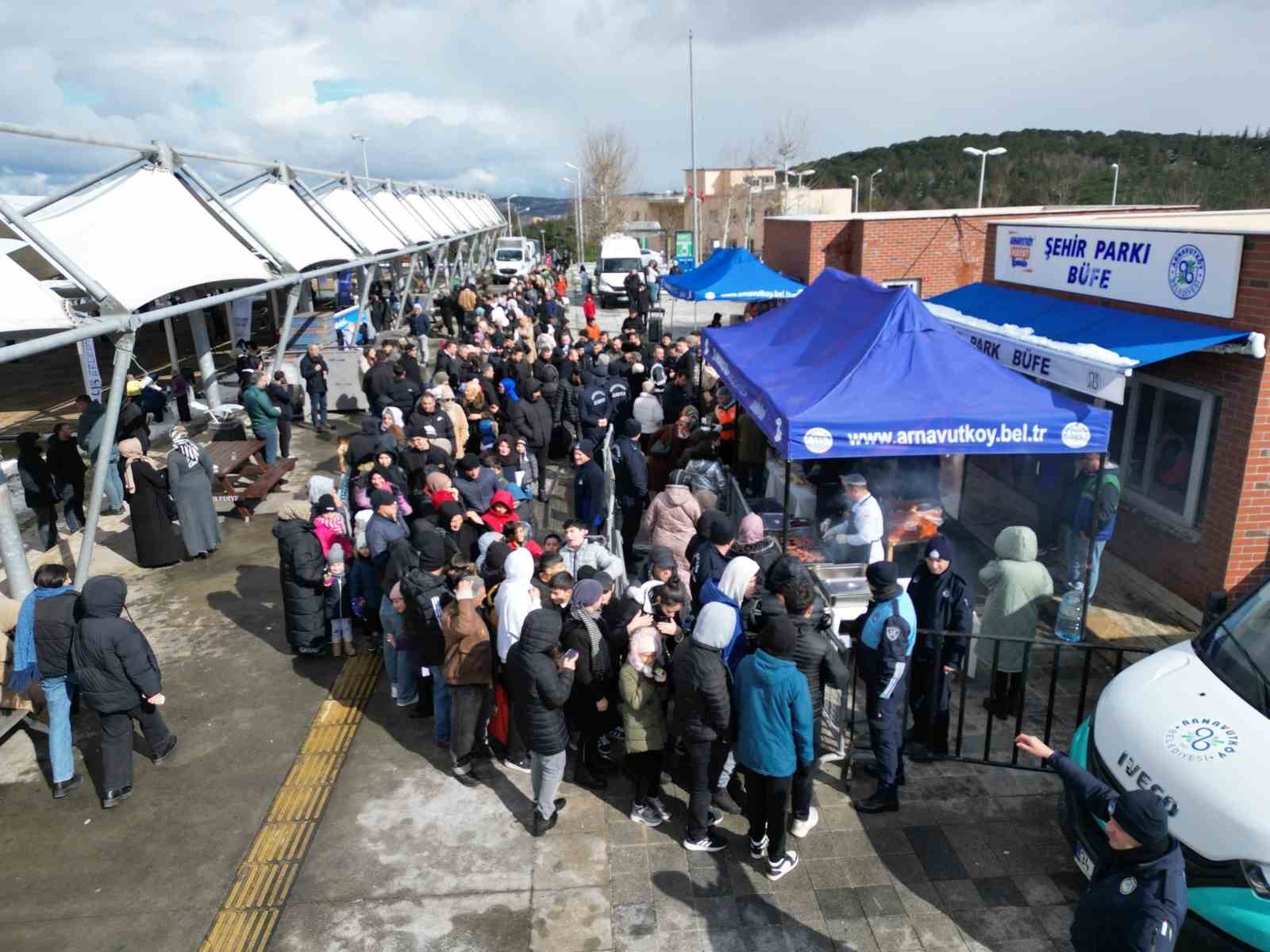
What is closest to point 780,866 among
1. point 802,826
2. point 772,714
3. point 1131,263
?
point 802,826

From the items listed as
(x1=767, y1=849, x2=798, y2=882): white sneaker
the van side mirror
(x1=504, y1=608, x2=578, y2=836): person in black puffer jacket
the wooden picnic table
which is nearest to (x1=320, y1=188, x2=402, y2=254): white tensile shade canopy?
the wooden picnic table

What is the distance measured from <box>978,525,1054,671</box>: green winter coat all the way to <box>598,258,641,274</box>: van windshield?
92.1 ft

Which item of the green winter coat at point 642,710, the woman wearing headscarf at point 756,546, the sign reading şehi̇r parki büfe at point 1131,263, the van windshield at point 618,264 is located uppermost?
the sign reading şehi̇r parki büfe at point 1131,263

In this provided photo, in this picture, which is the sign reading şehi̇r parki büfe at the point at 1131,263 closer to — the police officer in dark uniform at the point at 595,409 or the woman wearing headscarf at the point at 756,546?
the woman wearing headscarf at the point at 756,546

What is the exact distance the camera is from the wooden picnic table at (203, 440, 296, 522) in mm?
10648

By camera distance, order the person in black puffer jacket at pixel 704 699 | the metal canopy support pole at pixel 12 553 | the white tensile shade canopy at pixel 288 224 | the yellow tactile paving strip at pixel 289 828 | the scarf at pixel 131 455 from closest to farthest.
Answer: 1. the person in black puffer jacket at pixel 704 699
2. the yellow tactile paving strip at pixel 289 828
3. the metal canopy support pole at pixel 12 553
4. the scarf at pixel 131 455
5. the white tensile shade canopy at pixel 288 224

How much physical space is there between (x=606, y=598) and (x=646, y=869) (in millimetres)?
1616

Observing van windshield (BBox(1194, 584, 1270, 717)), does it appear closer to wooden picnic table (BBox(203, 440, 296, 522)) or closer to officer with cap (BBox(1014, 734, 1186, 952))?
officer with cap (BBox(1014, 734, 1186, 952))

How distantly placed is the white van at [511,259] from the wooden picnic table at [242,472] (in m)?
26.3

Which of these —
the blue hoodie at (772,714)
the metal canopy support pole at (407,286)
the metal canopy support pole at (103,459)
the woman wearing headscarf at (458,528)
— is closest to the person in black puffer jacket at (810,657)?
the blue hoodie at (772,714)

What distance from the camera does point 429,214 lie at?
97.2ft

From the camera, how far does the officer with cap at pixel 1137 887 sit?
115 inches

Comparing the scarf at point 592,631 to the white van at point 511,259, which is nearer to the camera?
the scarf at point 592,631

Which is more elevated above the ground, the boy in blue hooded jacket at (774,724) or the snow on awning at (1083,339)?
the snow on awning at (1083,339)
